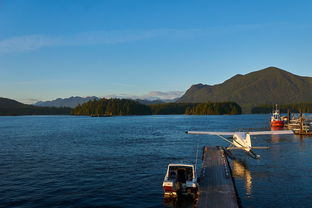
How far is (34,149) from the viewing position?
60.6m

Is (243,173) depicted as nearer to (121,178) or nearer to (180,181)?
(180,181)

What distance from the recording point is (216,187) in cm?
2736

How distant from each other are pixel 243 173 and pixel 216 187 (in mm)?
11294

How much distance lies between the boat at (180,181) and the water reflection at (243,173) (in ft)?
20.7

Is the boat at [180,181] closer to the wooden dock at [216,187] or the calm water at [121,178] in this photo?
the wooden dock at [216,187]

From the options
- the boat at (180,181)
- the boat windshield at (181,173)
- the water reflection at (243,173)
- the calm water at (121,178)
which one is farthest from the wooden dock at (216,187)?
the water reflection at (243,173)

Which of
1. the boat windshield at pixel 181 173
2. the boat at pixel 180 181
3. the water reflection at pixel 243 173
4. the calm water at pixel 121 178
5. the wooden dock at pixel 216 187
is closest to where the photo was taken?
the wooden dock at pixel 216 187

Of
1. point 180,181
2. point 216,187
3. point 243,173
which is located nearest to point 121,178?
point 180,181

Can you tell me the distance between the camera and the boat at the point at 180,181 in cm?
2562

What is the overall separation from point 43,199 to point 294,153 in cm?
→ 4377

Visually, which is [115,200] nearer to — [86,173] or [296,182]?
[86,173]

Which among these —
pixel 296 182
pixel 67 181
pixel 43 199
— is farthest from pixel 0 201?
pixel 296 182

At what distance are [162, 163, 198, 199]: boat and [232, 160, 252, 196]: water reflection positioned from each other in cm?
630

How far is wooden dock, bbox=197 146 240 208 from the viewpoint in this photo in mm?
23180
